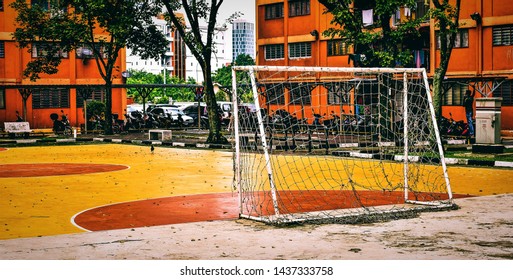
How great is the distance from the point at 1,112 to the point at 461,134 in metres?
24.4

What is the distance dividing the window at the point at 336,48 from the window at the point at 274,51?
3.78 m

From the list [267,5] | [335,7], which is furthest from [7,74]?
[335,7]

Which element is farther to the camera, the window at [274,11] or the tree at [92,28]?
the window at [274,11]

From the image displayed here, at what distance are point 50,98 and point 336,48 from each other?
16.4 m

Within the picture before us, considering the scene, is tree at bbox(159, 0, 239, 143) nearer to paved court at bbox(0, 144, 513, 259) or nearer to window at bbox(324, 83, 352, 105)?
paved court at bbox(0, 144, 513, 259)

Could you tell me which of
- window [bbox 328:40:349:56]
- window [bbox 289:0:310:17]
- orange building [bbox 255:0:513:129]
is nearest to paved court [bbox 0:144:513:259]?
orange building [bbox 255:0:513:129]

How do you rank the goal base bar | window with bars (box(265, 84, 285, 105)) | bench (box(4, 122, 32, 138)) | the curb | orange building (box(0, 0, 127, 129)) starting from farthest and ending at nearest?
orange building (box(0, 0, 127, 129))
bench (box(4, 122, 32, 138))
the curb
window with bars (box(265, 84, 285, 105))
the goal base bar

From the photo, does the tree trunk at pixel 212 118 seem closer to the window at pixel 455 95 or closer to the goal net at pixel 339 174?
the goal net at pixel 339 174

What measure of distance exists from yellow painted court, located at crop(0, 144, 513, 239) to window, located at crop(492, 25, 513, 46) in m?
17.6

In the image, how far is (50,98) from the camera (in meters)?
44.1

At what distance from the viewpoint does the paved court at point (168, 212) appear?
746cm

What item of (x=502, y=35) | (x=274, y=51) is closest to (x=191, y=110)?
(x=274, y=51)

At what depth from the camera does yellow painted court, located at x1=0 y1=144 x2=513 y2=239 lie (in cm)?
1018

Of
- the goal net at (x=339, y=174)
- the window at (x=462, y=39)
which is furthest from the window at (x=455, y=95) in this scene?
the goal net at (x=339, y=174)
